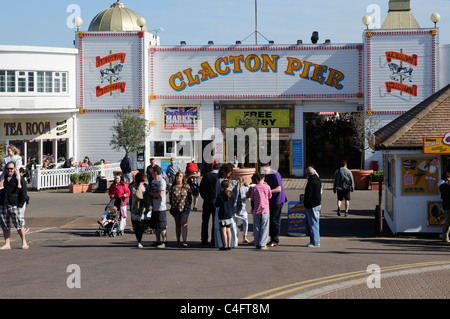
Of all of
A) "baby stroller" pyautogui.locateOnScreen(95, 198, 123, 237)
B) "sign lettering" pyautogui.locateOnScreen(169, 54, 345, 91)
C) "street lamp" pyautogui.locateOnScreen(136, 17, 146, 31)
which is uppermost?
"street lamp" pyautogui.locateOnScreen(136, 17, 146, 31)

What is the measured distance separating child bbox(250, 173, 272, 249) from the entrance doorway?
21.8 m

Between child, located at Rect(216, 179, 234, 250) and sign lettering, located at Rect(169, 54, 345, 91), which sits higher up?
sign lettering, located at Rect(169, 54, 345, 91)

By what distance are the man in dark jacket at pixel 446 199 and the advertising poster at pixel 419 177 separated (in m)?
0.71

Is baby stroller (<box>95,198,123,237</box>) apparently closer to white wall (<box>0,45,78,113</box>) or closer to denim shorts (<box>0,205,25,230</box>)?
denim shorts (<box>0,205,25,230</box>)

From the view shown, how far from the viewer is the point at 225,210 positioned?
13.5 meters

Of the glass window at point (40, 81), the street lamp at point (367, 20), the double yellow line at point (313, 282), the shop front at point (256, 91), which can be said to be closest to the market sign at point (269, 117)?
the shop front at point (256, 91)

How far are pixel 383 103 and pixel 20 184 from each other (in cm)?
2290

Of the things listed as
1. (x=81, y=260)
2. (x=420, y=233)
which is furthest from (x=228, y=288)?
(x=420, y=233)

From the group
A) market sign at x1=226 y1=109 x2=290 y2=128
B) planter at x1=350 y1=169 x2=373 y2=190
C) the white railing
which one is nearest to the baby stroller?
the white railing

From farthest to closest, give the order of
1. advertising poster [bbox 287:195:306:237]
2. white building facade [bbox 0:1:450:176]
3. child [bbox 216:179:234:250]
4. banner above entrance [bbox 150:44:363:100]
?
banner above entrance [bbox 150:44:363:100] < white building facade [bbox 0:1:450:176] < advertising poster [bbox 287:195:306:237] < child [bbox 216:179:234:250]

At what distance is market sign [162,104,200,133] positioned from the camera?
3462 cm

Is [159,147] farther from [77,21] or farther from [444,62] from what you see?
[444,62]

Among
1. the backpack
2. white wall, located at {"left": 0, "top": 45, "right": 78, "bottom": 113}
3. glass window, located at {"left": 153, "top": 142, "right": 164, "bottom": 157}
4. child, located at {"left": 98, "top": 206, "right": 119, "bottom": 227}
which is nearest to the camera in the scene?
child, located at {"left": 98, "top": 206, "right": 119, "bottom": 227}
